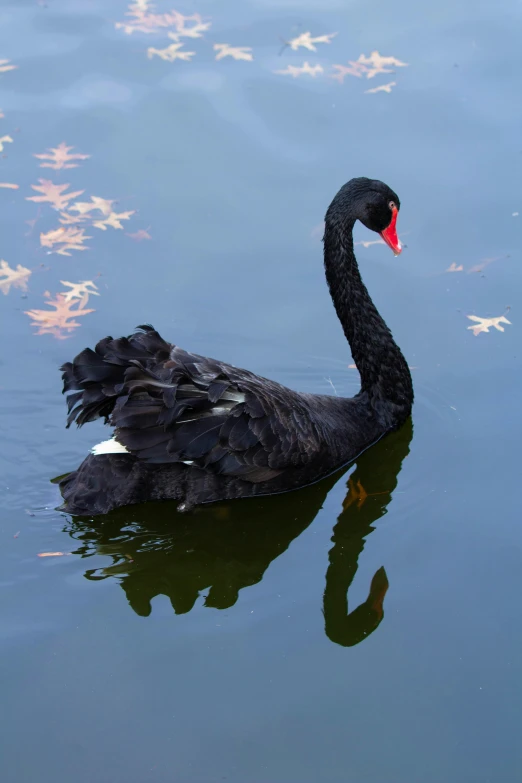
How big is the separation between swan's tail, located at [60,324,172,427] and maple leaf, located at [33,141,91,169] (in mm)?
3280

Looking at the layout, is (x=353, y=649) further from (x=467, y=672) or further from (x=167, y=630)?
(x=167, y=630)

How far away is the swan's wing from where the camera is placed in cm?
498

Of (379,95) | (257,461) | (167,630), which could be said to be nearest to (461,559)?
(257,461)

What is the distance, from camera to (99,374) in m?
5.05

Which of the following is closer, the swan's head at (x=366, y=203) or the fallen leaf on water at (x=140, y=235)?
the swan's head at (x=366, y=203)

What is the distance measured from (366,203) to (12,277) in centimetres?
254

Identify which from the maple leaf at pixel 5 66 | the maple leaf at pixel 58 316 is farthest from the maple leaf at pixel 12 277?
the maple leaf at pixel 5 66

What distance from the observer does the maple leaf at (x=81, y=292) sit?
6.73m

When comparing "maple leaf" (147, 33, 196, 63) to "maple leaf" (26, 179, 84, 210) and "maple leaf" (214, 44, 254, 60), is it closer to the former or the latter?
"maple leaf" (214, 44, 254, 60)

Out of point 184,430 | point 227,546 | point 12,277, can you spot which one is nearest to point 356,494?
point 227,546

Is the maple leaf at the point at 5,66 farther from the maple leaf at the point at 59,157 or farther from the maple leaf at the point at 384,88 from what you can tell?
the maple leaf at the point at 384,88

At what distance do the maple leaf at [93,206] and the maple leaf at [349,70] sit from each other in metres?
2.60

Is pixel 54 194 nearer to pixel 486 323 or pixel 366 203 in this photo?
pixel 366 203

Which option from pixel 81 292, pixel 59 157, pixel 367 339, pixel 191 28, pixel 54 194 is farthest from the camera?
pixel 191 28
